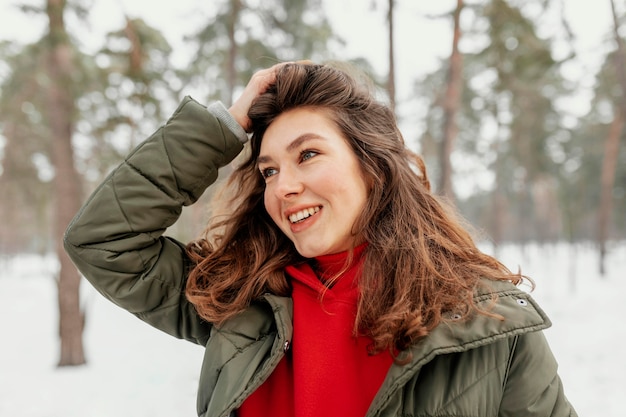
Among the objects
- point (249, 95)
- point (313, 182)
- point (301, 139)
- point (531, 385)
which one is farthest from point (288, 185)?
point (531, 385)

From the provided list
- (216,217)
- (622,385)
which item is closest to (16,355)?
(216,217)

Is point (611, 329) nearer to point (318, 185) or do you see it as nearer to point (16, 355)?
point (318, 185)

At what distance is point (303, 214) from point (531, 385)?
100 centimetres

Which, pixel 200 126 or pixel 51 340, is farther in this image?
pixel 51 340

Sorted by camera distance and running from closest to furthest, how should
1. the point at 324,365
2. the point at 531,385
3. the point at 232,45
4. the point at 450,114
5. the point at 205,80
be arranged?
the point at 531,385, the point at 324,365, the point at 450,114, the point at 232,45, the point at 205,80

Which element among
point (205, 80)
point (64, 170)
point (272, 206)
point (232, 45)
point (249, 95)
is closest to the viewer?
point (272, 206)

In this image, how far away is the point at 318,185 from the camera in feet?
5.65

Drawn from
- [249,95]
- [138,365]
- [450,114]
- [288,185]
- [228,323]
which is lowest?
[138,365]

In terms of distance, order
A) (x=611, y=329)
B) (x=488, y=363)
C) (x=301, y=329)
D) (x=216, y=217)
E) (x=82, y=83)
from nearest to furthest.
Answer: (x=488, y=363) → (x=301, y=329) → (x=216, y=217) → (x=82, y=83) → (x=611, y=329)

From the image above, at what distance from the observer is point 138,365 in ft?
22.2

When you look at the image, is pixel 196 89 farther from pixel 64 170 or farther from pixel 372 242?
pixel 372 242

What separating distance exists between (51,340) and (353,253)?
9830mm

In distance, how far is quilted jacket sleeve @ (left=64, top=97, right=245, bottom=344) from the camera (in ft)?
5.66

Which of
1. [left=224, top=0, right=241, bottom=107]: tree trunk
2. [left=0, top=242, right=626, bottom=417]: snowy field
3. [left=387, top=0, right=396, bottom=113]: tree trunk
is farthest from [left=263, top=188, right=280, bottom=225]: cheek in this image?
[left=224, top=0, right=241, bottom=107]: tree trunk
